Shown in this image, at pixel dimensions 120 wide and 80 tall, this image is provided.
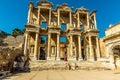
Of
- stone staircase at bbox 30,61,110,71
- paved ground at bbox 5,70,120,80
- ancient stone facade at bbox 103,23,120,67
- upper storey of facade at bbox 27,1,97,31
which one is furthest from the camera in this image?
upper storey of facade at bbox 27,1,97,31

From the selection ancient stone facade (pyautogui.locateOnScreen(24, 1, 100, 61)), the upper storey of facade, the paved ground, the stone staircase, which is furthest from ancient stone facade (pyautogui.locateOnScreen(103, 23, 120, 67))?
the upper storey of facade

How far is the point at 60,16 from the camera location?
2923cm

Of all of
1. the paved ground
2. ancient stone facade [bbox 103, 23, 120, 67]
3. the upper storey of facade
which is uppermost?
the upper storey of facade

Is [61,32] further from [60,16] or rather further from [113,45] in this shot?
[113,45]

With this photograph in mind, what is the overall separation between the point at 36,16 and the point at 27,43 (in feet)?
26.4

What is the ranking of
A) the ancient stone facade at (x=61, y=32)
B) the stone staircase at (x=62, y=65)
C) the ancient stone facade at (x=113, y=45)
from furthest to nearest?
1. the ancient stone facade at (x=61, y=32)
2. the ancient stone facade at (x=113, y=45)
3. the stone staircase at (x=62, y=65)

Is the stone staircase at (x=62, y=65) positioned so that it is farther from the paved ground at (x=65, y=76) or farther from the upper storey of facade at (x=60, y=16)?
the upper storey of facade at (x=60, y=16)

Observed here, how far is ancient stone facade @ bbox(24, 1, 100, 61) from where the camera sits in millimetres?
24969

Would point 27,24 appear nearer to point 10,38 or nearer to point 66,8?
point 66,8

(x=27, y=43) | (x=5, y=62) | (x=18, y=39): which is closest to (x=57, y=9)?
(x=27, y=43)

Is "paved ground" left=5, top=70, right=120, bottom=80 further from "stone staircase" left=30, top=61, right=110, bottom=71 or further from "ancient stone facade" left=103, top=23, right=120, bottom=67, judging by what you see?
"ancient stone facade" left=103, top=23, right=120, bottom=67

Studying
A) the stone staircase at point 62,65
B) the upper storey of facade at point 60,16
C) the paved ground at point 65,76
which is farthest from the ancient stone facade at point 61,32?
the paved ground at point 65,76

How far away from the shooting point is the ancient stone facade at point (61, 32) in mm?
24969

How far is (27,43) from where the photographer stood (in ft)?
76.9
